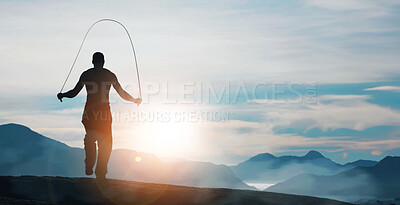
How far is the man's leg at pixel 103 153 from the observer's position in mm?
17600

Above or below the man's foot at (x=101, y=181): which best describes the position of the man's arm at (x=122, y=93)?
above

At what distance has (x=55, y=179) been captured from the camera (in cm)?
1772

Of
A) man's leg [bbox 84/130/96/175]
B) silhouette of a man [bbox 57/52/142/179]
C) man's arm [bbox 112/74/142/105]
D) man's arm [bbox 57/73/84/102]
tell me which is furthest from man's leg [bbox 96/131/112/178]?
man's arm [bbox 57/73/84/102]

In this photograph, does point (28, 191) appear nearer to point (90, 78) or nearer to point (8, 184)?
point (8, 184)

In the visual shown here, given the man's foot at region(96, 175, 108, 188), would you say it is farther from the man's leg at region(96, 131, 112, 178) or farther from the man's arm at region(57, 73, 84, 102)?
the man's arm at region(57, 73, 84, 102)

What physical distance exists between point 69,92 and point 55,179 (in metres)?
2.81

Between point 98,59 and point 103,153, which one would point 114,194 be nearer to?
point 103,153

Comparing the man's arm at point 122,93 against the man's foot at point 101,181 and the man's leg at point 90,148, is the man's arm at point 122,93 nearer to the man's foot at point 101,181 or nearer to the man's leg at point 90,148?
the man's leg at point 90,148

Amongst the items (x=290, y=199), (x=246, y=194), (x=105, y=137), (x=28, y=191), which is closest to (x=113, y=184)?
(x=105, y=137)

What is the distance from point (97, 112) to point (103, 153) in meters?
1.36

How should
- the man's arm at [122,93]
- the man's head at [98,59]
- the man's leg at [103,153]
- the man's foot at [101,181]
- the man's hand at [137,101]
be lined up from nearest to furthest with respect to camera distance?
1. the man's foot at [101,181]
2. the man's leg at [103,153]
3. the man's head at [98,59]
4. the man's arm at [122,93]
5. the man's hand at [137,101]

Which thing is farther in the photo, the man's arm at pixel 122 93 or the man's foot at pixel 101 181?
the man's arm at pixel 122 93

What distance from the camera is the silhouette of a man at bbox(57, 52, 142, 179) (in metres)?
17.5

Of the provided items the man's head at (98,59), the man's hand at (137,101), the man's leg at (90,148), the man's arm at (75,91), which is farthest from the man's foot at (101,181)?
the man's head at (98,59)
